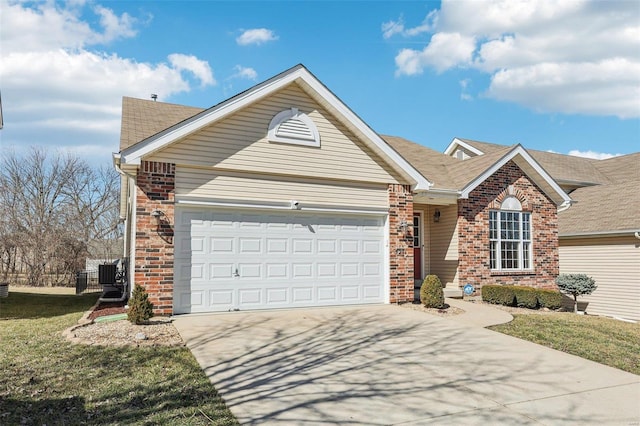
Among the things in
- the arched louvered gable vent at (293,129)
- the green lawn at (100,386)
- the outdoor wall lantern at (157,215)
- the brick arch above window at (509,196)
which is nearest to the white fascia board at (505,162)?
the brick arch above window at (509,196)

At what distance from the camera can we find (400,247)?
12.6 m

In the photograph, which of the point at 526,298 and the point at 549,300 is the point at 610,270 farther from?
the point at 526,298

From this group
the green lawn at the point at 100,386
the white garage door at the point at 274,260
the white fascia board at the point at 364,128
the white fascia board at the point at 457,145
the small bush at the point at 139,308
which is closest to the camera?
the green lawn at the point at 100,386

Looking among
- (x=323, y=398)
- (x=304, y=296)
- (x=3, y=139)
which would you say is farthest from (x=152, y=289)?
(x=3, y=139)

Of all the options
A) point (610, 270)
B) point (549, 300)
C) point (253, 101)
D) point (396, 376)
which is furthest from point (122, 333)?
point (610, 270)

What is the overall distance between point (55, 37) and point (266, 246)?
316 inches

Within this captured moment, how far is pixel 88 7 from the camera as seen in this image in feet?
38.1

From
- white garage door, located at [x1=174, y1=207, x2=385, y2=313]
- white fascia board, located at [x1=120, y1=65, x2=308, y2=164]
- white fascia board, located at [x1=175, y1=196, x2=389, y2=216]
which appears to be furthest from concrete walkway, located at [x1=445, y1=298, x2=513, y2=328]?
white fascia board, located at [x1=120, y1=65, x2=308, y2=164]

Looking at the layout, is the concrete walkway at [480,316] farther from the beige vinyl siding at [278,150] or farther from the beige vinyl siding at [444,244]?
the beige vinyl siding at [278,150]

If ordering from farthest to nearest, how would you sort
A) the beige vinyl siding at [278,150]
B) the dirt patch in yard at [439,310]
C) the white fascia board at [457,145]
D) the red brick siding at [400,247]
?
the white fascia board at [457,145] < the red brick siding at [400,247] < the dirt patch in yard at [439,310] < the beige vinyl siding at [278,150]

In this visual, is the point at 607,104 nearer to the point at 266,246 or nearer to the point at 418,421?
the point at 266,246

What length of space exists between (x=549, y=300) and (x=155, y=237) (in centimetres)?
1110

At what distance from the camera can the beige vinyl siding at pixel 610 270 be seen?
15.6 meters

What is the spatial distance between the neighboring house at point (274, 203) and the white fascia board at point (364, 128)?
27 mm
